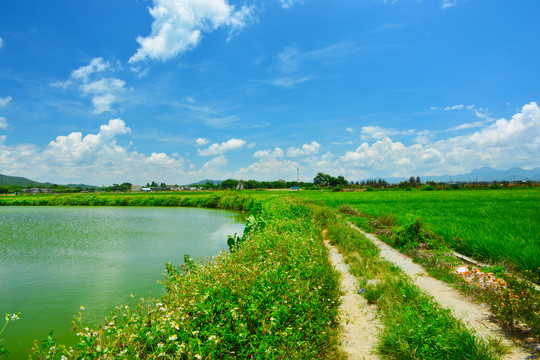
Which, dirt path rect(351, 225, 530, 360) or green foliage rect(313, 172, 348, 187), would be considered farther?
green foliage rect(313, 172, 348, 187)

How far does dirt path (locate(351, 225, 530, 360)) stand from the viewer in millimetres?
3857

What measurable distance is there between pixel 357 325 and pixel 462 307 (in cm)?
215

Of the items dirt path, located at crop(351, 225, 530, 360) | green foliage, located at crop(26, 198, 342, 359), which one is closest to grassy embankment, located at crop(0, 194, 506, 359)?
green foliage, located at crop(26, 198, 342, 359)

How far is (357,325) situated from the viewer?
4.59 metres

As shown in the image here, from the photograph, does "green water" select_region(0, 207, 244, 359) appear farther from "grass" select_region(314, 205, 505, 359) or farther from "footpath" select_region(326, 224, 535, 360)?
"grass" select_region(314, 205, 505, 359)

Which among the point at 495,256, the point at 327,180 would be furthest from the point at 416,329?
the point at 327,180

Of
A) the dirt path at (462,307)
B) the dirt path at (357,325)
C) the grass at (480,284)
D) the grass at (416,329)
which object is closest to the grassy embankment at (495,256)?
the grass at (480,284)

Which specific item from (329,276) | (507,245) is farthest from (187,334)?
(507,245)

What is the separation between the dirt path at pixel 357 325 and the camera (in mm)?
3824

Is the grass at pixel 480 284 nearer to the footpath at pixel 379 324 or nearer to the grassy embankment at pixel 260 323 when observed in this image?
the footpath at pixel 379 324

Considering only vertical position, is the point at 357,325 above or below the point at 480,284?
below

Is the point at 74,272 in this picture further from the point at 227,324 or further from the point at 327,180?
the point at 327,180

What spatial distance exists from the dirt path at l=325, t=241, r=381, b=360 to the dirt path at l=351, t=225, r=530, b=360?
125 cm

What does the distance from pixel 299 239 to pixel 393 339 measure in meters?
3.18
